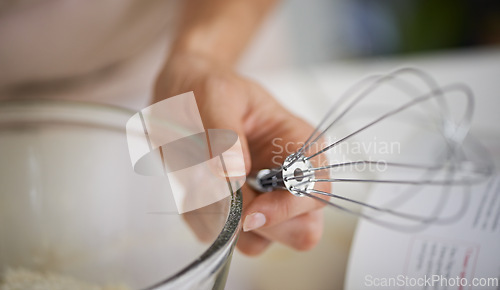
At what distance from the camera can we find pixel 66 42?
519 millimetres

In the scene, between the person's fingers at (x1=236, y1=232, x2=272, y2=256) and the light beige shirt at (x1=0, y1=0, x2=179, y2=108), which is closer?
the person's fingers at (x1=236, y1=232, x2=272, y2=256)

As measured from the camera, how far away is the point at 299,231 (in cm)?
32

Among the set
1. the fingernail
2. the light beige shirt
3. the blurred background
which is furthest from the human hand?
the blurred background

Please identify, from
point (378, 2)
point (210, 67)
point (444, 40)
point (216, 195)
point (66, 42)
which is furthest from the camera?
point (378, 2)

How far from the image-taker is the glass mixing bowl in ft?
1.07

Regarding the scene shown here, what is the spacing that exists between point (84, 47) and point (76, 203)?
0.74ft

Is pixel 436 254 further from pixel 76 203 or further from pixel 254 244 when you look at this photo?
pixel 76 203

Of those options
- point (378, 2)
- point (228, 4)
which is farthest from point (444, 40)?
point (228, 4)

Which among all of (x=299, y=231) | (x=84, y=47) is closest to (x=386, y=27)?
(x=84, y=47)

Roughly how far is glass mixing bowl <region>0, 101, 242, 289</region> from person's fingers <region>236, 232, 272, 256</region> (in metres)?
0.04

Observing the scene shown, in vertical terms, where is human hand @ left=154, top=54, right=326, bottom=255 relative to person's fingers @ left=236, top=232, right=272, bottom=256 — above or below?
above

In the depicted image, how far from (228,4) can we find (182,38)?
0.35 ft

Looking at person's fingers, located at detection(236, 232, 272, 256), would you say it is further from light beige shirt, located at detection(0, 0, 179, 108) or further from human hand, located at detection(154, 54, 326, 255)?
light beige shirt, located at detection(0, 0, 179, 108)

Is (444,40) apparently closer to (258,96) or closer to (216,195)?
(258,96)
